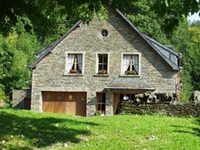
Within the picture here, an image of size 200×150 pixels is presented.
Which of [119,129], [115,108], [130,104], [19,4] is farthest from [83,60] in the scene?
[19,4]

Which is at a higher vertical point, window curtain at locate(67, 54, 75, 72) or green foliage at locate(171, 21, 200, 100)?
green foliage at locate(171, 21, 200, 100)

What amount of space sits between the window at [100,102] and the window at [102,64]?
5.72ft

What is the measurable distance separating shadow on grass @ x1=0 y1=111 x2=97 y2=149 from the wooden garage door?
19.9m

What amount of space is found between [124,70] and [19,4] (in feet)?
97.6

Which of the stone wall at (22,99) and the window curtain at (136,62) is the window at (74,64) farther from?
the stone wall at (22,99)

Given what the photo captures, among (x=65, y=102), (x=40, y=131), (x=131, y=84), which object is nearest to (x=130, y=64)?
(x=131, y=84)

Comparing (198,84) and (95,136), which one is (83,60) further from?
(198,84)

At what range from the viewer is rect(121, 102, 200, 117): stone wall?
3253 cm

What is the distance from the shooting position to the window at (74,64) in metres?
40.7

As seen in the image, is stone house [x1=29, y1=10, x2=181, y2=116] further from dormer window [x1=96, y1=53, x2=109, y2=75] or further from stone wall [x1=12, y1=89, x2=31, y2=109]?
stone wall [x1=12, y1=89, x2=31, y2=109]

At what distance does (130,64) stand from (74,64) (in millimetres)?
4311

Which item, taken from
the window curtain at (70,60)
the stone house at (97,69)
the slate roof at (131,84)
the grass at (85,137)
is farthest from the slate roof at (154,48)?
the grass at (85,137)

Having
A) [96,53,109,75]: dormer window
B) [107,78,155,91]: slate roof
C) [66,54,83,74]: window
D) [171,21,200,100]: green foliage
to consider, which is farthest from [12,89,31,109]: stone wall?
[171,21,200,100]: green foliage

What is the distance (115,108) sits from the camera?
131 ft
